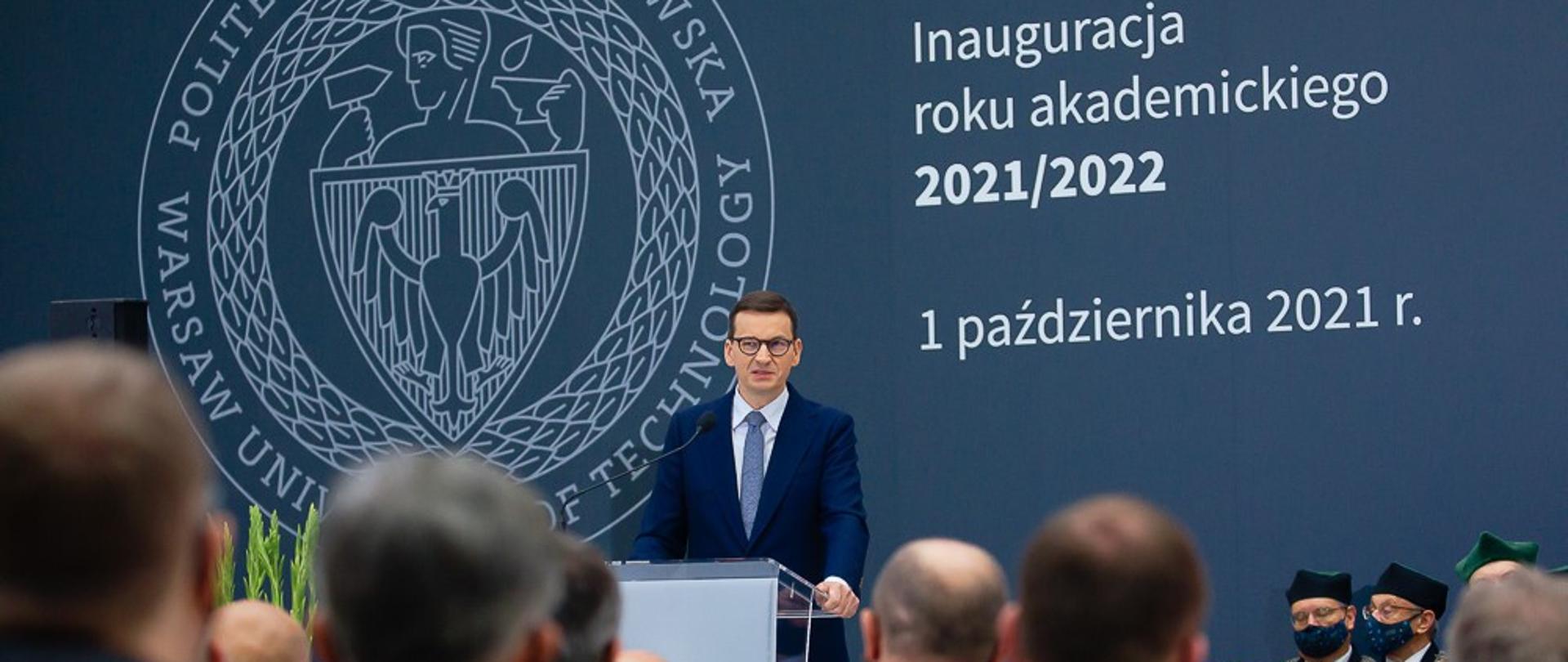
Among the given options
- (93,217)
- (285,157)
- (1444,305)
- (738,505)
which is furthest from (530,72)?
(1444,305)

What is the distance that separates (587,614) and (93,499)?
0.71 meters

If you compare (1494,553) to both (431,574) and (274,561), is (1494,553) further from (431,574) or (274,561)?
(431,574)

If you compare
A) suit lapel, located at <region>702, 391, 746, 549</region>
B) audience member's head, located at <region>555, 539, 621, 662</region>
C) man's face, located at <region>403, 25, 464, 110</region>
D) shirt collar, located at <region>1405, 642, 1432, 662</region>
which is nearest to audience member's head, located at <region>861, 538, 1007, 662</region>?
audience member's head, located at <region>555, 539, 621, 662</region>

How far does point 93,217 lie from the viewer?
7.12 metres

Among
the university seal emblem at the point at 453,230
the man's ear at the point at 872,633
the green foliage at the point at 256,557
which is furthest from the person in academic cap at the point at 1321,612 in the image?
the man's ear at the point at 872,633

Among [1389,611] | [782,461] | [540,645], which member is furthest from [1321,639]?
[540,645]

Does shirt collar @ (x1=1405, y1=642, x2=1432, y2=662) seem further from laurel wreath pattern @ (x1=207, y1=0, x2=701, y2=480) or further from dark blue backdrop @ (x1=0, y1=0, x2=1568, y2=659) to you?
laurel wreath pattern @ (x1=207, y1=0, x2=701, y2=480)

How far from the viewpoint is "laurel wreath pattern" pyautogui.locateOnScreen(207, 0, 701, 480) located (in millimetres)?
6531

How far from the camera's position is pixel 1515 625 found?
1.71 m

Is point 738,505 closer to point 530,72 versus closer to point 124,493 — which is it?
Answer: point 530,72

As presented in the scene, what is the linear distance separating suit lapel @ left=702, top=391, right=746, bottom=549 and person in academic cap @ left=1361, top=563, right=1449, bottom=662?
190cm

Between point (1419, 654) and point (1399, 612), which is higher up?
point (1399, 612)

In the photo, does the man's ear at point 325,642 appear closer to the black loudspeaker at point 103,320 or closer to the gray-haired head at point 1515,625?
the gray-haired head at point 1515,625

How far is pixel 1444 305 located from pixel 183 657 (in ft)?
16.5
